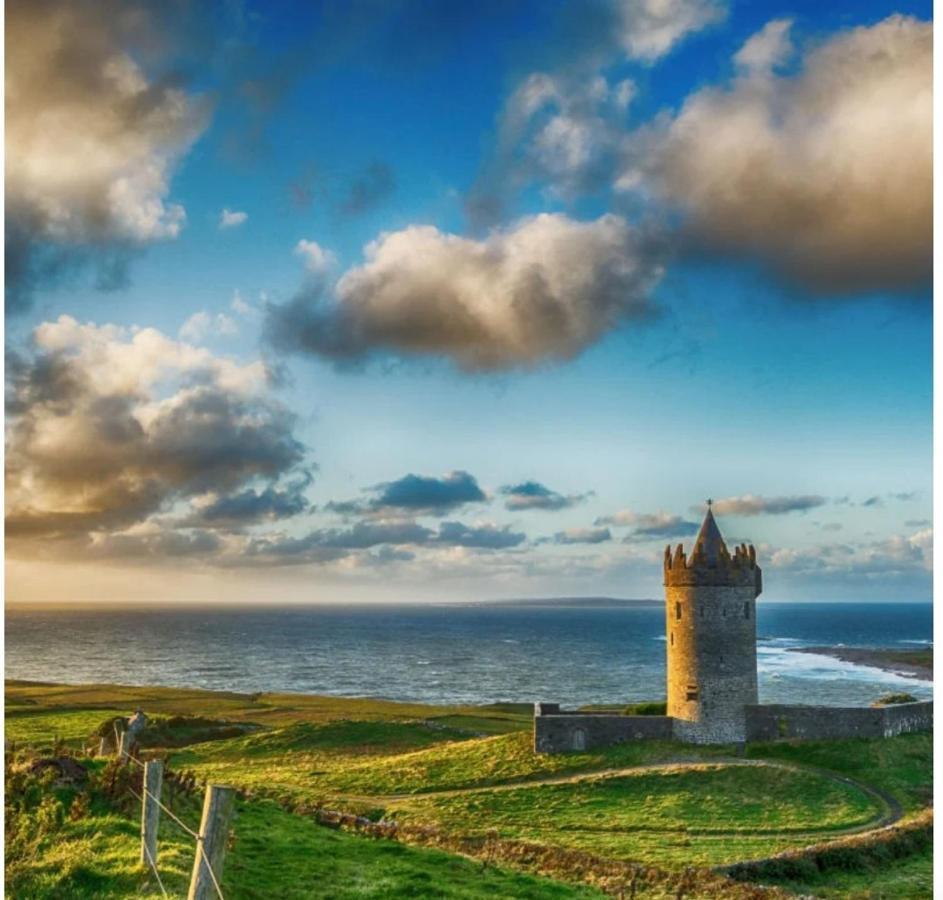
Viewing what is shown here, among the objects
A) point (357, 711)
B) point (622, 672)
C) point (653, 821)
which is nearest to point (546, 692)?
point (622, 672)

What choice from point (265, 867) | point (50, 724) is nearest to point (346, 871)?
point (265, 867)

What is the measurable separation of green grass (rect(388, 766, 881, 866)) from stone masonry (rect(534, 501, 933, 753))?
4.17 m

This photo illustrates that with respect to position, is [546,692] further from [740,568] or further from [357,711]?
[740,568]

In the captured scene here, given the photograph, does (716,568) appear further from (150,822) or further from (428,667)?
(428,667)

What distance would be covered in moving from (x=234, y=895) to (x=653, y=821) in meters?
16.2

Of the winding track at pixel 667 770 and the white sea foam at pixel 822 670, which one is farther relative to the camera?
the white sea foam at pixel 822 670

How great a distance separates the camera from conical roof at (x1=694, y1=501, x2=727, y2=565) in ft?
118

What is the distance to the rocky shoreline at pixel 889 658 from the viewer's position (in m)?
125

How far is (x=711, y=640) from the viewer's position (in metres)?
35.4

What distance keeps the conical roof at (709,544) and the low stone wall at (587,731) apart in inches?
250

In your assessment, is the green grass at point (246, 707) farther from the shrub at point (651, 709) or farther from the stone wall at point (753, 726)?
the stone wall at point (753, 726)

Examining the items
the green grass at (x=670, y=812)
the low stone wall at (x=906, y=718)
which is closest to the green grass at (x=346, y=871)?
the green grass at (x=670, y=812)

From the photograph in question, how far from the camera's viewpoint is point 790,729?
113 feet

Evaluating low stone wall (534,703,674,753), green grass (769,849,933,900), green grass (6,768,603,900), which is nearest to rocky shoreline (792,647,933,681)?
low stone wall (534,703,674,753)
